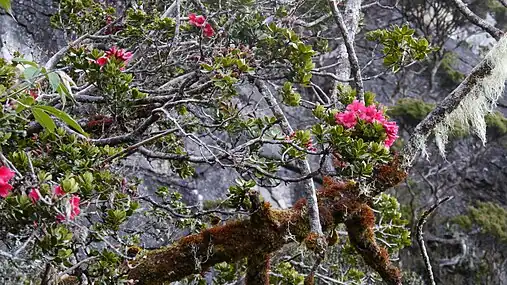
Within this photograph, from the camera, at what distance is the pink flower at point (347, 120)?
1531 millimetres

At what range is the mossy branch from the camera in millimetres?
1789

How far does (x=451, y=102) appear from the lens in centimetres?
182

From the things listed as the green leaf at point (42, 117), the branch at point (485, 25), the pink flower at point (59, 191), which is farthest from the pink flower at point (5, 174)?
the branch at point (485, 25)

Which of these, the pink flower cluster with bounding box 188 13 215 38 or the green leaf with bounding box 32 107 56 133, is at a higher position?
the pink flower cluster with bounding box 188 13 215 38

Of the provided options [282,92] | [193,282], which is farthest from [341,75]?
[193,282]

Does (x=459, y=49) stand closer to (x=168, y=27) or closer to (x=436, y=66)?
(x=436, y=66)

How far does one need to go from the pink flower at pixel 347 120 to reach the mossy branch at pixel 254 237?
1.01 feet

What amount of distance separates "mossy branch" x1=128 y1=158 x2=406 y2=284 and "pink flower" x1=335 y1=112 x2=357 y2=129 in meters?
0.31

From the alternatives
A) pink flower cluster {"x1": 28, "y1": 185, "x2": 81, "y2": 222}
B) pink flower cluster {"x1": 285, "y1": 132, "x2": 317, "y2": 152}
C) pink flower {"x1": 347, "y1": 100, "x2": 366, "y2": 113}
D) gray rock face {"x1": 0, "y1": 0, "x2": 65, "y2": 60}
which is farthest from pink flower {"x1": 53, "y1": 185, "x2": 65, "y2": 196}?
gray rock face {"x1": 0, "y1": 0, "x2": 65, "y2": 60}

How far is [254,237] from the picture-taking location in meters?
1.80

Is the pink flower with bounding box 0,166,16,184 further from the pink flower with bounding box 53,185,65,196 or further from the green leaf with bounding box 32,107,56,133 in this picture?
the green leaf with bounding box 32,107,56,133

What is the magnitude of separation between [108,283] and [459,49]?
8948 millimetres

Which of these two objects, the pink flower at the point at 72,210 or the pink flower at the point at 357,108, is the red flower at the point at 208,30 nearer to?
the pink flower at the point at 357,108

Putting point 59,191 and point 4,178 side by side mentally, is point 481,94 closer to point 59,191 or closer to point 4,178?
point 59,191
